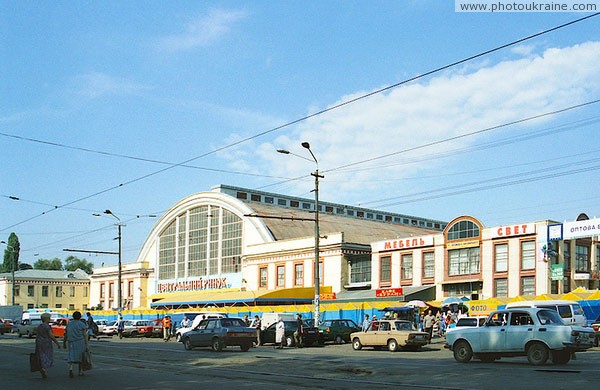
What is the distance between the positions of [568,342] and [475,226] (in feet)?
116

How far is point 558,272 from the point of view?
49.6 metres

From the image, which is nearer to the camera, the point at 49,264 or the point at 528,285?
the point at 528,285

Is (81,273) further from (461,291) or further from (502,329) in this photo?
(502,329)

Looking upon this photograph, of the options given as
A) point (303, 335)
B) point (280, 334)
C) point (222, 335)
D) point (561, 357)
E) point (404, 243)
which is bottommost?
point (303, 335)

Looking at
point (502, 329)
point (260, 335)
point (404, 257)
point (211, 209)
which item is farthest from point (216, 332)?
point (211, 209)

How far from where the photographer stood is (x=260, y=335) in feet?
129

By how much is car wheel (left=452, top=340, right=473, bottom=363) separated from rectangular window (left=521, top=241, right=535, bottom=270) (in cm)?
2999

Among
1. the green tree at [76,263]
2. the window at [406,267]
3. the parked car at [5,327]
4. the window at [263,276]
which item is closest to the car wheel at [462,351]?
the window at [406,267]

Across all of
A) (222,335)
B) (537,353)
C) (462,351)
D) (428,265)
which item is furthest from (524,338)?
(428,265)

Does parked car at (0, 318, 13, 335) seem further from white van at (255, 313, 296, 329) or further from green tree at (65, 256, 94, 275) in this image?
green tree at (65, 256, 94, 275)

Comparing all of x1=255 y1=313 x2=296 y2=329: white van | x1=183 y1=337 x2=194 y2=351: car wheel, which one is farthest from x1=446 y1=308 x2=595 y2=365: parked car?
x1=255 y1=313 x2=296 y2=329: white van

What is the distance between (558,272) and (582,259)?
5.18 meters

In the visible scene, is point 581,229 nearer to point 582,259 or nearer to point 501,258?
point 582,259

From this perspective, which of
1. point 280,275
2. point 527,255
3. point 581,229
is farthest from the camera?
A: point 280,275
